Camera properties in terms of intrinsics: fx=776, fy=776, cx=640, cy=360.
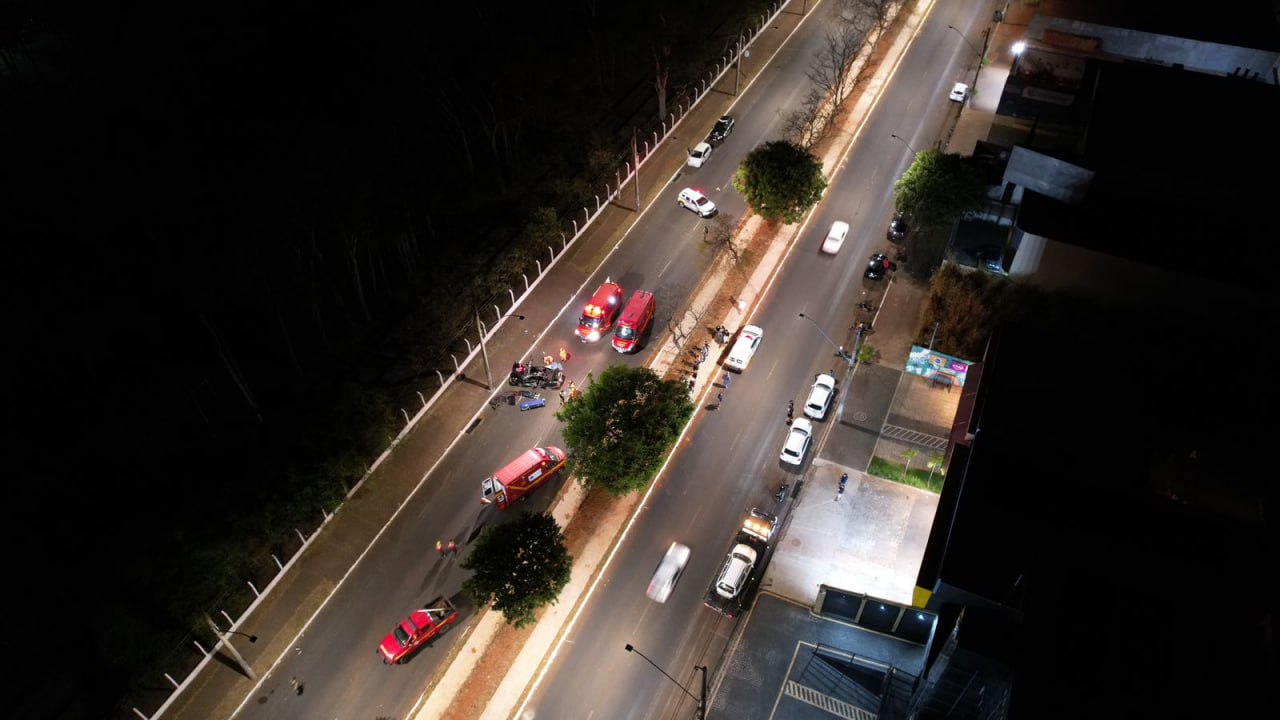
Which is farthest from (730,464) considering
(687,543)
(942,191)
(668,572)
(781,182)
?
(942,191)

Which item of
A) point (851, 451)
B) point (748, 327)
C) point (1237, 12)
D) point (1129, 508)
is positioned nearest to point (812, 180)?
point (748, 327)

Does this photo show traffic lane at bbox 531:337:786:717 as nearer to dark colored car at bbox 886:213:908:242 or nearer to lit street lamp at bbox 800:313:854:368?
lit street lamp at bbox 800:313:854:368

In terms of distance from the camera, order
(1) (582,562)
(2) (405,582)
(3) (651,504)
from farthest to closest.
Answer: (3) (651,504) < (1) (582,562) < (2) (405,582)

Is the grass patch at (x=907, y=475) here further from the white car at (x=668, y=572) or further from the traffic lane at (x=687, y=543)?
the white car at (x=668, y=572)

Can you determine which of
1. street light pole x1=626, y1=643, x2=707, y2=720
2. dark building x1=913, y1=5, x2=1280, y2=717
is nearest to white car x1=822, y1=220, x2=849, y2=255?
dark building x1=913, y1=5, x2=1280, y2=717

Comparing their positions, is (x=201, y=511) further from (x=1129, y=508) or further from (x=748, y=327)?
(x=1129, y=508)

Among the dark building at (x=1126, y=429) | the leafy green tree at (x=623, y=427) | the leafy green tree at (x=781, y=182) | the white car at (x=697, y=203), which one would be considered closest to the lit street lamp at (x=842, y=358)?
the dark building at (x=1126, y=429)

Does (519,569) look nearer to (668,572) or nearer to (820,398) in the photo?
(668,572)
